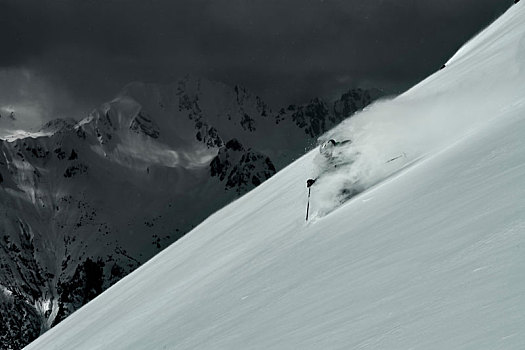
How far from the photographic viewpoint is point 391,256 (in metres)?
6.64

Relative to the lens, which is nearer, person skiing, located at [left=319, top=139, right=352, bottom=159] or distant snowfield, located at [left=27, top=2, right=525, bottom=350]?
distant snowfield, located at [left=27, top=2, right=525, bottom=350]

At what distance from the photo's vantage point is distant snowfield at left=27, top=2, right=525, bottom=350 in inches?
177

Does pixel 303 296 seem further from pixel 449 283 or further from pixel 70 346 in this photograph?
pixel 70 346

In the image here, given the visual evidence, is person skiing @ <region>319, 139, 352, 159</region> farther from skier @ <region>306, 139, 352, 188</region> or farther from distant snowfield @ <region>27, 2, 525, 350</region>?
distant snowfield @ <region>27, 2, 525, 350</region>

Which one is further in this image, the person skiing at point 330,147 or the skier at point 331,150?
the person skiing at point 330,147

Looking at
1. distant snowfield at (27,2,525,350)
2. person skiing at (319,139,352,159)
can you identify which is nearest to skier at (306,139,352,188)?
person skiing at (319,139,352,159)

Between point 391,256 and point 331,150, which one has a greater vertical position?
point 331,150

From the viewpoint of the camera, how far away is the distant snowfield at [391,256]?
4.49m

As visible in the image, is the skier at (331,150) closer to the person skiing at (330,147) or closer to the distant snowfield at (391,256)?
the person skiing at (330,147)

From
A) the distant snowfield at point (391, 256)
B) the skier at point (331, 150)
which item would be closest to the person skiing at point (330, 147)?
the skier at point (331, 150)

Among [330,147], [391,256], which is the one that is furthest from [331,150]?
[391,256]

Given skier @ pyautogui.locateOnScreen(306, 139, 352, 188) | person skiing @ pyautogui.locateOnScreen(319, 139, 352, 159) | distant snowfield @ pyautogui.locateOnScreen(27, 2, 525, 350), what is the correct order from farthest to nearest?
person skiing @ pyautogui.locateOnScreen(319, 139, 352, 159) < skier @ pyautogui.locateOnScreen(306, 139, 352, 188) < distant snowfield @ pyautogui.locateOnScreen(27, 2, 525, 350)

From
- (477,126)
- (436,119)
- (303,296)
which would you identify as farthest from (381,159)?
(303,296)

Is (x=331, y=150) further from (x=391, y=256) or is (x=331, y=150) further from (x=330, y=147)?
(x=391, y=256)
